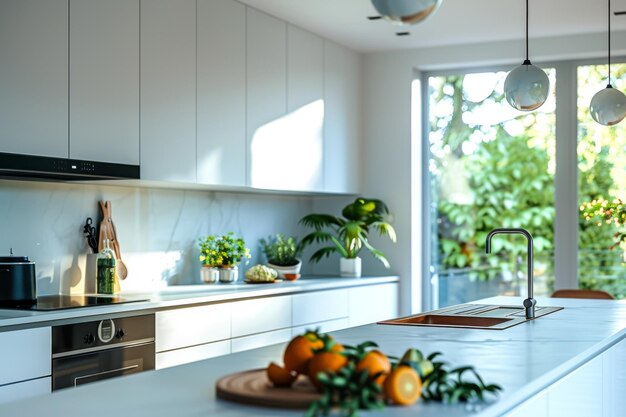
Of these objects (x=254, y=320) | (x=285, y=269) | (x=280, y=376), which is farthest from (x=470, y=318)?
(x=285, y=269)

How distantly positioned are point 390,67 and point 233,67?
1.82 m

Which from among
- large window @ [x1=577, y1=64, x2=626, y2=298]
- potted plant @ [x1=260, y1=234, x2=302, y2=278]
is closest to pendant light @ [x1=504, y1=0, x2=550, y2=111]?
potted plant @ [x1=260, y1=234, x2=302, y2=278]

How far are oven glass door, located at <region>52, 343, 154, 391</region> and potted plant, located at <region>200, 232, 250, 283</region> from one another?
1.19m

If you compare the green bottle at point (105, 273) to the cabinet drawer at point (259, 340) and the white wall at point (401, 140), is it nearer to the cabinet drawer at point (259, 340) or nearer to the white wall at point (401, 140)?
the cabinet drawer at point (259, 340)

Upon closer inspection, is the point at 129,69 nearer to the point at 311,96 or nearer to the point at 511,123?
the point at 311,96

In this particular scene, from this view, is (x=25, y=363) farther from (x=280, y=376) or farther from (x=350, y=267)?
(x=350, y=267)

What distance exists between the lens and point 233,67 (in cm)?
493

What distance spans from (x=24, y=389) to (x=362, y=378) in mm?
2021

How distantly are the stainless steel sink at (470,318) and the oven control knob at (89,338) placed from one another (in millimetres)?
1203

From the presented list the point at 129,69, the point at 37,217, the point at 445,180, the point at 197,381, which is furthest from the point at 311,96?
the point at 197,381

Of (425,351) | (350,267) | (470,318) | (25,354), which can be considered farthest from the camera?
(350,267)

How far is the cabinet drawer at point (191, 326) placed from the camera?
13.2 feet

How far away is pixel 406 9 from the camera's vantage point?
6.80 feet

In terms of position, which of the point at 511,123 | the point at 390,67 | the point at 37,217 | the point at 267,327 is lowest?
the point at 267,327
